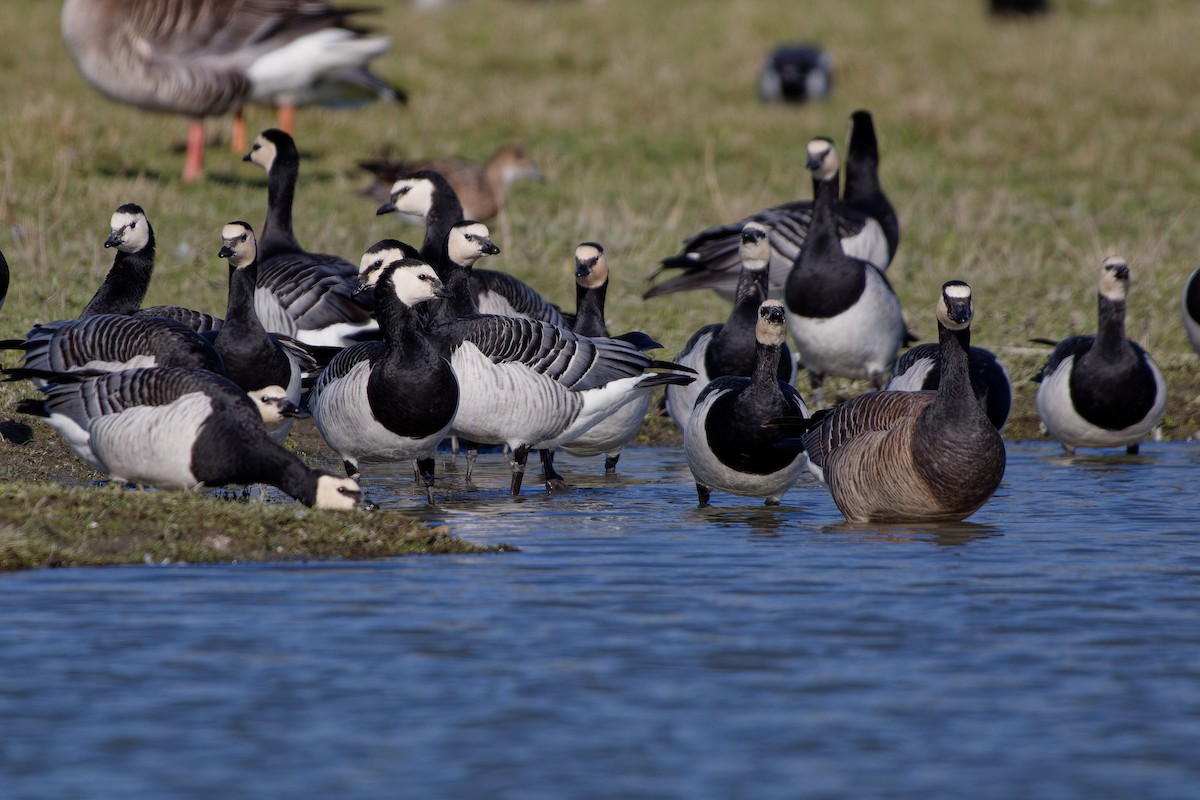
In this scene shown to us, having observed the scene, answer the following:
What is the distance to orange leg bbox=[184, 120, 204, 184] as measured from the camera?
19234 mm

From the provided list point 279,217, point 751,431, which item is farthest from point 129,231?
point 751,431

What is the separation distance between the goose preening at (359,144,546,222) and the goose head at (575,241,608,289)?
6.09 m

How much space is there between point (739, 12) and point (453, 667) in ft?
91.6

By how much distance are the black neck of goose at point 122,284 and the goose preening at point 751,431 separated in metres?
4.27

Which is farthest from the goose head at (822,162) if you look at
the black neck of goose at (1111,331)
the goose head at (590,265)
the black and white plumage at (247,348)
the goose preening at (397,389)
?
the black and white plumage at (247,348)

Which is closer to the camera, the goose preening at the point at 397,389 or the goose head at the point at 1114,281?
the goose preening at the point at 397,389

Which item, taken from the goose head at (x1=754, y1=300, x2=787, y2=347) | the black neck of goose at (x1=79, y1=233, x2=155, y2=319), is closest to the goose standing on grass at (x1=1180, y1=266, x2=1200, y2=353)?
the goose head at (x1=754, y1=300, x2=787, y2=347)

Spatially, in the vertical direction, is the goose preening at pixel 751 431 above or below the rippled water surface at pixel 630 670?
above

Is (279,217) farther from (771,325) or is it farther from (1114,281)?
(1114,281)

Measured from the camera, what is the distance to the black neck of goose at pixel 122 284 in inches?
482

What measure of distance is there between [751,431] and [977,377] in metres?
2.20

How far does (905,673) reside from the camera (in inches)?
269

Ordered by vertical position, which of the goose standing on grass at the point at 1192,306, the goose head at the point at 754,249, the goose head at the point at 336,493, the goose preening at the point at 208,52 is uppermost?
→ the goose preening at the point at 208,52

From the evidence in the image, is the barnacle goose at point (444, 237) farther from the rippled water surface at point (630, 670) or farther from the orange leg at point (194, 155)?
the orange leg at point (194, 155)
